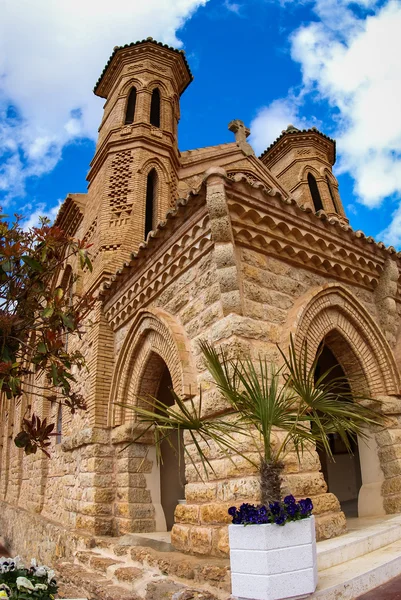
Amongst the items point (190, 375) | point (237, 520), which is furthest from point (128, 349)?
point (237, 520)

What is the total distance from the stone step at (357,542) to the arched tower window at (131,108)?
1027cm

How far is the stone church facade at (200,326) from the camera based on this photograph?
4547 millimetres

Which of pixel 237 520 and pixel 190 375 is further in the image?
pixel 190 375

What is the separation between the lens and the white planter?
2695 mm

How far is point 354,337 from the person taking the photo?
6133 mm

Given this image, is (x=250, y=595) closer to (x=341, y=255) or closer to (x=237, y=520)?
(x=237, y=520)

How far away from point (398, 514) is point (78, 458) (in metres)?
4.91

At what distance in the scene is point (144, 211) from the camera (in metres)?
9.54

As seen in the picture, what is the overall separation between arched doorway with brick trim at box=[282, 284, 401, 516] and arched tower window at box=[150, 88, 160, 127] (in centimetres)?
789

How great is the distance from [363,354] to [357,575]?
348 centimetres

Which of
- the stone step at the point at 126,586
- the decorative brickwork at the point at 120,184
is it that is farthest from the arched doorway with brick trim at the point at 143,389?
the decorative brickwork at the point at 120,184

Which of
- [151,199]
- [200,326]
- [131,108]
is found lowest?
[200,326]

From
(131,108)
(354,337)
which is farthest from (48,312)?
(131,108)

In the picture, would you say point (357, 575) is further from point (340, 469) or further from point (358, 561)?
point (340, 469)
